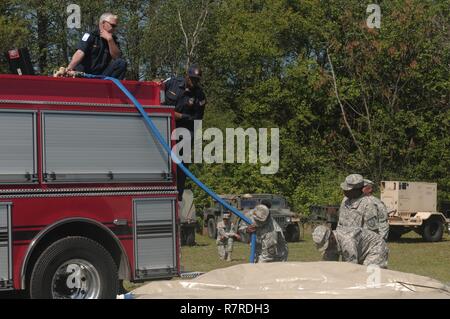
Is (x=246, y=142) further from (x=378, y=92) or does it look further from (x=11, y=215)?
(x=11, y=215)

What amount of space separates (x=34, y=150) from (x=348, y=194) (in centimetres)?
347

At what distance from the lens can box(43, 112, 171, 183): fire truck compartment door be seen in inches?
342

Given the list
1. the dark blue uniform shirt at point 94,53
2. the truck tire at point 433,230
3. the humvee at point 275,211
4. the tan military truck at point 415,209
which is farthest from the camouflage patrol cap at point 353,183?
the truck tire at point 433,230

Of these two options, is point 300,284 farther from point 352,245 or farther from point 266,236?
point 266,236

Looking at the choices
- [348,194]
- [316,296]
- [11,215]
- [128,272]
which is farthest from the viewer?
[348,194]

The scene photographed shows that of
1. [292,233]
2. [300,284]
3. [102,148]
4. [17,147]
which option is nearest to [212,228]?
[292,233]

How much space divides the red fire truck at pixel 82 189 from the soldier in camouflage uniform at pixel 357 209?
6.23 ft

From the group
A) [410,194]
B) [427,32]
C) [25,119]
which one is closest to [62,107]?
[25,119]

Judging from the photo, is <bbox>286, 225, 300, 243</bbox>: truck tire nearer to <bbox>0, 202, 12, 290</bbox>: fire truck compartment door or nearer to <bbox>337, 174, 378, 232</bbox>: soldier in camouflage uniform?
<bbox>337, 174, 378, 232</bbox>: soldier in camouflage uniform

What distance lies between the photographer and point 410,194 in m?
26.7

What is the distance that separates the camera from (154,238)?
30.4ft

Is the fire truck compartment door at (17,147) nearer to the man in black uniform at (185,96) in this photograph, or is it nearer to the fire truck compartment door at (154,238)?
the fire truck compartment door at (154,238)

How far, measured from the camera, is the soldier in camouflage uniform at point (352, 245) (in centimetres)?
872

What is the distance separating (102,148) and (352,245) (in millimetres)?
2640
